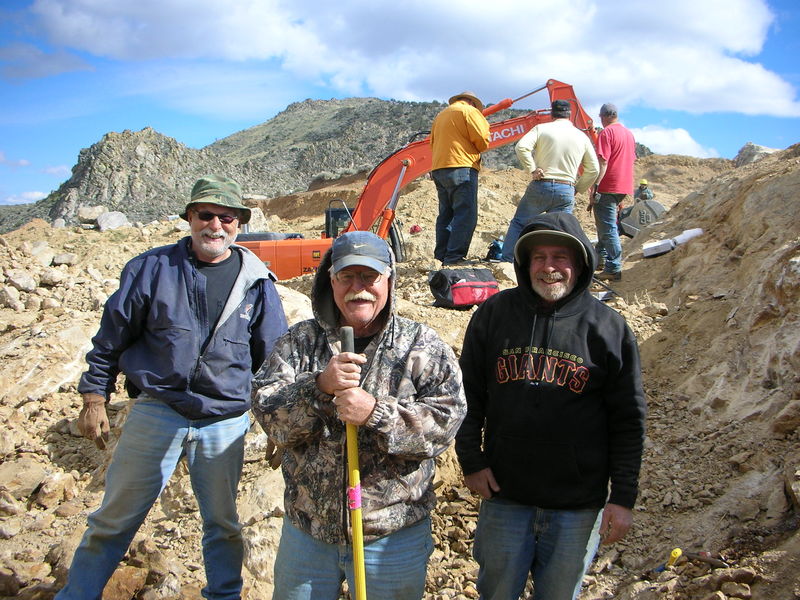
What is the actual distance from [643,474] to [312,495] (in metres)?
2.70

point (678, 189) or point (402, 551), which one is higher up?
point (678, 189)

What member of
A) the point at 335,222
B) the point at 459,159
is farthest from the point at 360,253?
the point at 335,222

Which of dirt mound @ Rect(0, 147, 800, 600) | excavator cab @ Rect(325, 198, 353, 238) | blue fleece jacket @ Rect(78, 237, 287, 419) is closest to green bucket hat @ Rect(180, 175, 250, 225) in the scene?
blue fleece jacket @ Rect(78, 237, 287, 419)

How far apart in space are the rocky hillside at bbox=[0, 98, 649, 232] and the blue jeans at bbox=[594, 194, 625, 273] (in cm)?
1655

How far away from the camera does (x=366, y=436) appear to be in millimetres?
2180

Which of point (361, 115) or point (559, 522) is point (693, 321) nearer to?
point (559, 522)

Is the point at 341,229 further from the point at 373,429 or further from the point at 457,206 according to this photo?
the point at 373,429

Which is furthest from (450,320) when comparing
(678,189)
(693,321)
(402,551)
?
(678,189)

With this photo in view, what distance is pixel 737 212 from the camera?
7043 millimetres

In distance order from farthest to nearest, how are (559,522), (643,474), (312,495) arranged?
(643,474) → (559,522) → (312,495)

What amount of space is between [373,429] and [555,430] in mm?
750

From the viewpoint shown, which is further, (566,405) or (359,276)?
(566,405)

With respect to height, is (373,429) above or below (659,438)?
above

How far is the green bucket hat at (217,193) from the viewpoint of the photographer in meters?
3.07
